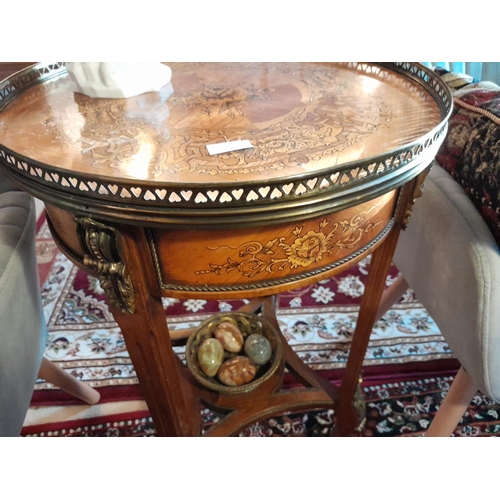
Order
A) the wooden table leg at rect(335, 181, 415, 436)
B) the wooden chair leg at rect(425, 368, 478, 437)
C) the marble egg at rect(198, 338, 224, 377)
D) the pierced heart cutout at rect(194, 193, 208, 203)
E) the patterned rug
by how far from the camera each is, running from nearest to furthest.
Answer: the pierced heart cutout at rect(194, 193, 208, 203), the wooden table leg at rect(335, 181, 415, 436), the wooden chair leg at rect(425, 368, 478, 437), the marble egg at rect(198, 338, 224, 377), the patterned rug

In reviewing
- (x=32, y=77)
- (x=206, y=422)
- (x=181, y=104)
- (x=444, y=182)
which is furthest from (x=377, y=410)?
(x=32, y=77)

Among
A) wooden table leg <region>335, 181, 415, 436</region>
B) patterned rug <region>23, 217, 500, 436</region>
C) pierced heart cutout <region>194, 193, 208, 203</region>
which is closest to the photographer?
pierced heart cutout <region>194, 193, 208, 203</region>

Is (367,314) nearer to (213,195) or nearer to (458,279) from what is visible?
(458,279)

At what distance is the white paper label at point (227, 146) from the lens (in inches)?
17.3

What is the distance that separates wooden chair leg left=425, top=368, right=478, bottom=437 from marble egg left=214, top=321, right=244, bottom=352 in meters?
0.39

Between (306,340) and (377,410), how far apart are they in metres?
0.24

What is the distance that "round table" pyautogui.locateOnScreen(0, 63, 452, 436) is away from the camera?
359 millimetres

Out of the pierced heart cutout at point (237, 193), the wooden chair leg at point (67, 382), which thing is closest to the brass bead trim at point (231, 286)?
the pierced heart cutout at point (237, 193)

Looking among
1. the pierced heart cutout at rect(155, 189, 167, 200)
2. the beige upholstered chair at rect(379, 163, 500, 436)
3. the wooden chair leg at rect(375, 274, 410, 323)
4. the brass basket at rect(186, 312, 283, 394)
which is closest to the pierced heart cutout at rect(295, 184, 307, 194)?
the pierced heart cutout at rect(155, 189, 167, 200)

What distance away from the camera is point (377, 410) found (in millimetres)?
933

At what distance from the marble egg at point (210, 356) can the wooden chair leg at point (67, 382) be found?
0.31 m

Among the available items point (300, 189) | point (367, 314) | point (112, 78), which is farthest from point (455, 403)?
point (112, 78)

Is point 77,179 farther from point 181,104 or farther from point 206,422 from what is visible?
point 206,422

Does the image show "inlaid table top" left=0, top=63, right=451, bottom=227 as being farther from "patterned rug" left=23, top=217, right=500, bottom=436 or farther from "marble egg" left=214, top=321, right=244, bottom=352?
"patterned rug" left=23, top=217, right=500, bottom=436
